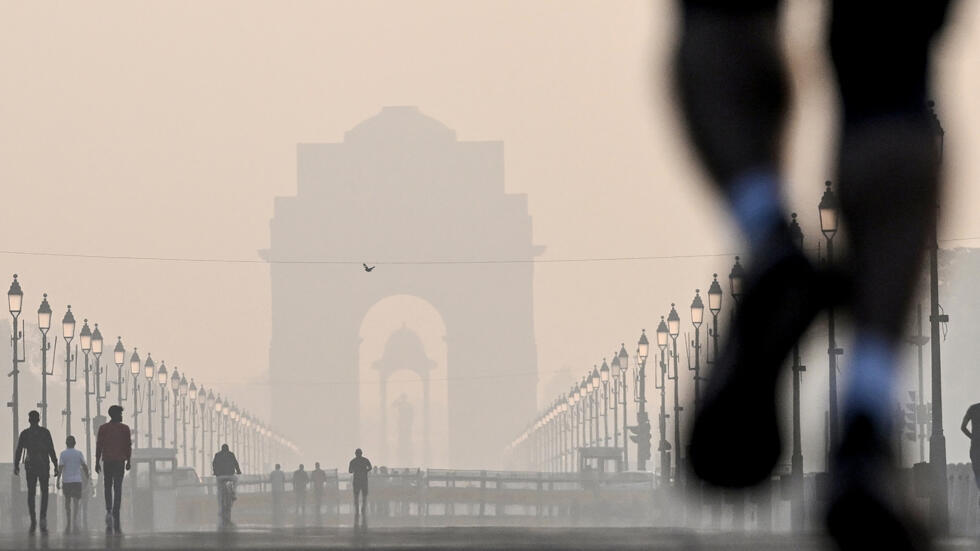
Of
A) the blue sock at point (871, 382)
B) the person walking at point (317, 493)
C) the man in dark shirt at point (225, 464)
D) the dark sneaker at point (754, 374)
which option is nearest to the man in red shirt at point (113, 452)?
the dark sneaker at point (754, 374)

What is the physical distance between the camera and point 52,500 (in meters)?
34.2

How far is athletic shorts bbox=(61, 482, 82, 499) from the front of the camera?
80.1ft

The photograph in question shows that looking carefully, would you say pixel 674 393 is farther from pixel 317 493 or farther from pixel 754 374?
pixel 754 374

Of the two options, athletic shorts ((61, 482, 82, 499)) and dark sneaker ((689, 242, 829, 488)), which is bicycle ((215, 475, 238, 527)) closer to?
athletic shorts ((61, 482, 82, 499))

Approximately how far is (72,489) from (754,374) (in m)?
20.6

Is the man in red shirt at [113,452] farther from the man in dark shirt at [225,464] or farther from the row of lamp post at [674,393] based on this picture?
the man in dark shirt at [225,464]

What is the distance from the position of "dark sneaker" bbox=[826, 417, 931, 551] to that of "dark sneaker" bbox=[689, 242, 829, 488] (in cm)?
18

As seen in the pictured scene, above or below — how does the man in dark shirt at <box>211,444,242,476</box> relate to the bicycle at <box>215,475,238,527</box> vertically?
above

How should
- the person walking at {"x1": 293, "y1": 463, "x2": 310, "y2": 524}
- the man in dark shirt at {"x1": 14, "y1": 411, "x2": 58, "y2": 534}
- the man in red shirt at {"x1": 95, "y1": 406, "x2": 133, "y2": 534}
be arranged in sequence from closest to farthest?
the man in red shirt at {"x1": 95, "y1": 406, "x2": 133, "y2": 534}, the man in dark shirt at {"x1": 14, "y1": 411, "x2": 58, "y2": 534}, the person walking at {"x1": 293, "y1": 463, "x2": 310, "y2": 524}

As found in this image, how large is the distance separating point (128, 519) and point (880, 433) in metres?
40.5

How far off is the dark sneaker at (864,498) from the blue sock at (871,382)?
1.1 inches

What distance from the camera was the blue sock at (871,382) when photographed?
4449 millimetres

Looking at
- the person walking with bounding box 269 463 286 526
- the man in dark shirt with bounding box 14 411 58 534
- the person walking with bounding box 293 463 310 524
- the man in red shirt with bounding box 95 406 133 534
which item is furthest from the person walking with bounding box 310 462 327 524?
the man in red shirt with bounding box 95 406 133 534

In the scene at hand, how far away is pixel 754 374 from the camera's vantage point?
4.84 m
